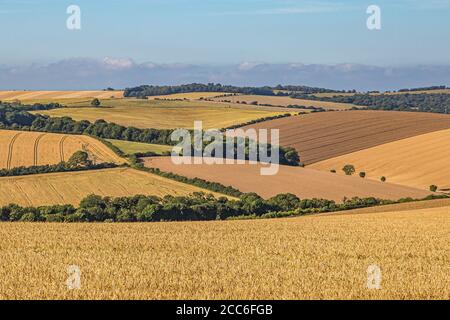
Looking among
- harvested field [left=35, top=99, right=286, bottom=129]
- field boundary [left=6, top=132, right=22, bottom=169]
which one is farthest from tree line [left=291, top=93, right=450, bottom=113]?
field boundary [left=6, top=132, right=22, bottom=169]

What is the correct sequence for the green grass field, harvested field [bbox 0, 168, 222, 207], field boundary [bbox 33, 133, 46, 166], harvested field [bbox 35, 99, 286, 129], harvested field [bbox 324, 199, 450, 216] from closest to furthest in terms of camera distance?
harvested field [bbox 324, 199, 450, 216]
harvested field [bbox 0, 168, 222, 207]
field boundary [bbox 33, 133, 46, 166]
the green grass field
harvested field [bbox 35, 99, 286, 129]

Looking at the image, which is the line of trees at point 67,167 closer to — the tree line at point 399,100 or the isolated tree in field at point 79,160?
the isolated tree in field at point 79,160

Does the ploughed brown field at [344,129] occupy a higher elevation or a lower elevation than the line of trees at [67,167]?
higher

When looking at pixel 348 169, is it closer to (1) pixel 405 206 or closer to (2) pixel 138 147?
(2) pixel 138 147

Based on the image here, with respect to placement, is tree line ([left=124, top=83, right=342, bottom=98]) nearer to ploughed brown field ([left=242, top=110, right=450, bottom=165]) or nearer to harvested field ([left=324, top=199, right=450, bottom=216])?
ploughed brown field ([left=242, top=110, right=450, bottom=165])

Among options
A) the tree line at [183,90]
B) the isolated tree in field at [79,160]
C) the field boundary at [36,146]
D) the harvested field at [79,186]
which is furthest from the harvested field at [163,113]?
the harvested field at [79,186]

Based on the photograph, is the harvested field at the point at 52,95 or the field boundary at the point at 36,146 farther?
the harvested field at the point at 52,95

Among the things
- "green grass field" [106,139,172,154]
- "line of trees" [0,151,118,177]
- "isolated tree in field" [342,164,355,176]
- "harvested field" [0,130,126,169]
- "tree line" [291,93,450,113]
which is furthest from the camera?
"tree line" [291,93,450,113]
